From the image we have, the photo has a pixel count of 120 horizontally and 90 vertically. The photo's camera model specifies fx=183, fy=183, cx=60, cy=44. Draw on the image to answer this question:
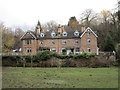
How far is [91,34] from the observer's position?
167 ft

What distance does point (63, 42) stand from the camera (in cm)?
5294

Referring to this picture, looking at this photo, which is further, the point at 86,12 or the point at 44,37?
the point at 86,12

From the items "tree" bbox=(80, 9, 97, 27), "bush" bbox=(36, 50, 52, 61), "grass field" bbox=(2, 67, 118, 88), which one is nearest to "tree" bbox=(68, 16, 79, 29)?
"tree" bbox=(80, 9, 97, 27)

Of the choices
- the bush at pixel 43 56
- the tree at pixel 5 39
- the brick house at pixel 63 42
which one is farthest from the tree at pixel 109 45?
the tree at pixel 5 39

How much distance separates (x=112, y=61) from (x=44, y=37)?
24.1 meters

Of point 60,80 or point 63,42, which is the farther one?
point 63,42

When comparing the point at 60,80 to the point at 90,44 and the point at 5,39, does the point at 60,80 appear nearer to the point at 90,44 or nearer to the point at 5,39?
the point at 90,44

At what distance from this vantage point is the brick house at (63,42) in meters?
51.0

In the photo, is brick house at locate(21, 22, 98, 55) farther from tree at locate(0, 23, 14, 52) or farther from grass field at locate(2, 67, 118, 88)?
grass field at locate(2, 67, 118, 88)

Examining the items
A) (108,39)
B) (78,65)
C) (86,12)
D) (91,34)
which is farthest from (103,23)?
(78,65)

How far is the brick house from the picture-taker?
167 feet

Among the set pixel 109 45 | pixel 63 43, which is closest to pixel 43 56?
pixel 63 43

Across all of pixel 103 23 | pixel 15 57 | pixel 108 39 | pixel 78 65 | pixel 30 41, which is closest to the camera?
pixel 78 65

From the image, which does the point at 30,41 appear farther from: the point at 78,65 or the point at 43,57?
the point at 78,65
